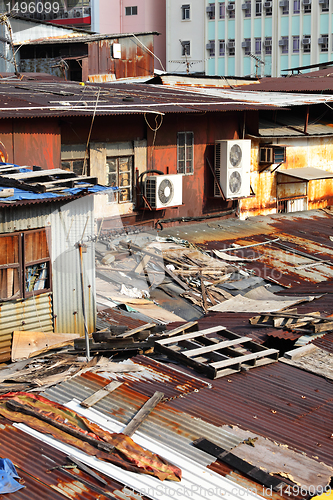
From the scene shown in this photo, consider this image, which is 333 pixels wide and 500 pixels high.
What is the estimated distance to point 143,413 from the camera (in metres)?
7.09

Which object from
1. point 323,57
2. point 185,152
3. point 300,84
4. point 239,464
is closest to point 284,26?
point 323,57

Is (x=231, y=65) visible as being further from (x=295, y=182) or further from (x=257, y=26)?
(x=295, y=182)

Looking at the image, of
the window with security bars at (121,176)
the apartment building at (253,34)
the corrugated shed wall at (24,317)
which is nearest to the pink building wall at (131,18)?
the apartment building at (253,34)

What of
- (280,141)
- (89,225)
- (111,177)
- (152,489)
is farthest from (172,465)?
(280,141)

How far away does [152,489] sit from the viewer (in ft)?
18.9

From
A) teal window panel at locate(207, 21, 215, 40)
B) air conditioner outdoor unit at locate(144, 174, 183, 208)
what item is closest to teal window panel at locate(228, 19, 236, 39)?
teal window panel at locate(207, 21, 215, 40)

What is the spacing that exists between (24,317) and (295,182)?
14458mm

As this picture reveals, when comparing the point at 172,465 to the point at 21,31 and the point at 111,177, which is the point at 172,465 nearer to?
the point at 111,177

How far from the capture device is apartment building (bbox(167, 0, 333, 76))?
56.8 metres

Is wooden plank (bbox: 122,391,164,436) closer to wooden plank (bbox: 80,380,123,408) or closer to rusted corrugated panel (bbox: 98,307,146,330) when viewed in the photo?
wooden plank (bbox: 80,380,123,408)

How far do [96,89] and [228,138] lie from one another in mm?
4707

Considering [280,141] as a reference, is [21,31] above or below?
above

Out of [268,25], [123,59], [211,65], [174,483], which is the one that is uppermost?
[268,25]

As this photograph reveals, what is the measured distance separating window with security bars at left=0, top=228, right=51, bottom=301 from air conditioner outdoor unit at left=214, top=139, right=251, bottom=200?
975 cm
